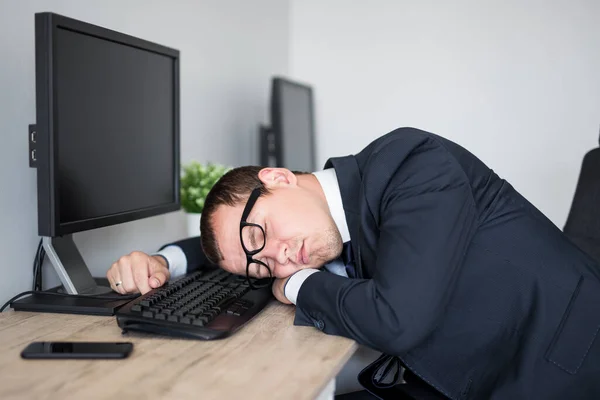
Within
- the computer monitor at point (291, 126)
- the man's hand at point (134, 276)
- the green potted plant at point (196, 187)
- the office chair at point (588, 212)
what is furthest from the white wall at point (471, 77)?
the man's hand at point (134, 276)

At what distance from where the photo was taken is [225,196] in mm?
1290

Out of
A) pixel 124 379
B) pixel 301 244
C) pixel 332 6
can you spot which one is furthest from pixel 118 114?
pixel 332 6

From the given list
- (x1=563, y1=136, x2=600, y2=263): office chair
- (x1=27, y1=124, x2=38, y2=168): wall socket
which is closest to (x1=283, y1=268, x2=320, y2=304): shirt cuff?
(x1=27, y1=124, x2=38, y2=168): wall socket

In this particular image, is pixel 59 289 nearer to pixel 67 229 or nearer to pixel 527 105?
pixel 67 229

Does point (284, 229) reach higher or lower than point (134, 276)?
higher

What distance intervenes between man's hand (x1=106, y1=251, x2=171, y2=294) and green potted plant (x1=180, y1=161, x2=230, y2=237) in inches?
20.5

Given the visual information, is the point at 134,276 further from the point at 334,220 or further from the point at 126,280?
the point at 334,220

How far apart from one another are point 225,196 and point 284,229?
0.15m

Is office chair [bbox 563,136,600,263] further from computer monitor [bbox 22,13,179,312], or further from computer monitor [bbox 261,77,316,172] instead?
computer monitor [bbox 261,77,316,172]

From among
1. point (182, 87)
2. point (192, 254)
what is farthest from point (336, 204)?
point (182, 87)

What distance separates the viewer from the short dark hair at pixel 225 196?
1279mm

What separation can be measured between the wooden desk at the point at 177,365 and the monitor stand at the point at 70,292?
0.04m

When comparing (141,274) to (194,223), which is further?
(194,223)

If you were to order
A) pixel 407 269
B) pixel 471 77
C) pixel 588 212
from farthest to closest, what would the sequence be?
pixel 471 77 < pixel 588 212 < pixel 407 269
